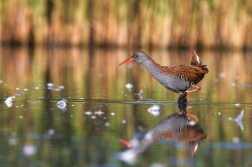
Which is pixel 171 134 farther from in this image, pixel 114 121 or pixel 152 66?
pixel 152 66

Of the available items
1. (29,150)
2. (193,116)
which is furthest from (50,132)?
(193,116)

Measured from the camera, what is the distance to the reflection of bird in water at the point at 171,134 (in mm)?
5018

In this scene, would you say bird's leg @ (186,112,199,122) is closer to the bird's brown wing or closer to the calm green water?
the calm green water

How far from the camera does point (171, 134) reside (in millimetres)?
5781

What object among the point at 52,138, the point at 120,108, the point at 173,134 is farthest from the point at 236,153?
the point at 120,108

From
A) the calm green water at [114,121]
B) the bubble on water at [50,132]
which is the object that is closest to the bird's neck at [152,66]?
the calm green water at [114,121]

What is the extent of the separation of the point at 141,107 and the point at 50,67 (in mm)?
6530

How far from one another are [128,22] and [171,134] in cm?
1485

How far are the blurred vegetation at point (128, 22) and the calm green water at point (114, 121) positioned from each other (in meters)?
6.83

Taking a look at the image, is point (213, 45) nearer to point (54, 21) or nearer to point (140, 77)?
point (54, 21)

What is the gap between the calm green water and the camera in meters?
4.81

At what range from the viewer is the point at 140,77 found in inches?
504

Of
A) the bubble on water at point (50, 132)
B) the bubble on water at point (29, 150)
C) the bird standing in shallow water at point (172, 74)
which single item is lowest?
the bubble on water at point (29, 150)

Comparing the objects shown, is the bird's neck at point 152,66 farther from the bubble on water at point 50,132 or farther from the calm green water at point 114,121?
the bubble on water at point 50,132
